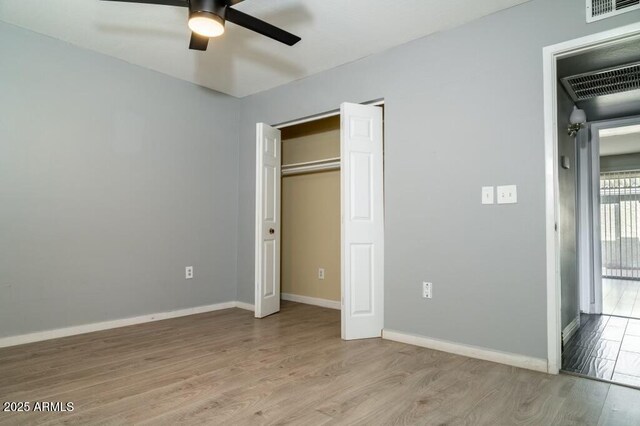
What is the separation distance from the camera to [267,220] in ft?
13.0

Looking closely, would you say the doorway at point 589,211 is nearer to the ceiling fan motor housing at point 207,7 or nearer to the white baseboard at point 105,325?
the ceiling fan motor housing at point 207,7

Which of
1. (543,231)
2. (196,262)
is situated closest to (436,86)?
(543,231)

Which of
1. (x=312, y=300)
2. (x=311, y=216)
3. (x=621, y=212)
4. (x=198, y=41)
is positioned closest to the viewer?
(x=198, y=41)

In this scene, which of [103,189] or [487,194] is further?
[103,189]

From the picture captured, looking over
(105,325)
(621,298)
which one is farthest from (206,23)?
(621,298)

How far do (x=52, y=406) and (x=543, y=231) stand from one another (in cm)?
305

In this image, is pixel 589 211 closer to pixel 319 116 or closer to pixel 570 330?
pixel 570 330

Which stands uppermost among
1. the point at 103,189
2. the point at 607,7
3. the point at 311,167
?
the point at 607,7

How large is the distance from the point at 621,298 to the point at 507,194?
4.06m

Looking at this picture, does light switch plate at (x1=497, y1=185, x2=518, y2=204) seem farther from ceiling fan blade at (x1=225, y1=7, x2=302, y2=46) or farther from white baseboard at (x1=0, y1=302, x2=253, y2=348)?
white baseboard at (x1=0, y1=302, x2=253, y2=348)

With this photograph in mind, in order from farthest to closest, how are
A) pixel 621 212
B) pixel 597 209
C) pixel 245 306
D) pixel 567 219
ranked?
1. pixel 621 212
2. pixel 245 306
3. pixel 597 209
4. pixel 567 219

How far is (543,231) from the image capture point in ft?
8.10

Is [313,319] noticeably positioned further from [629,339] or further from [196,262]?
[629,339]

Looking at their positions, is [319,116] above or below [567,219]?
above
